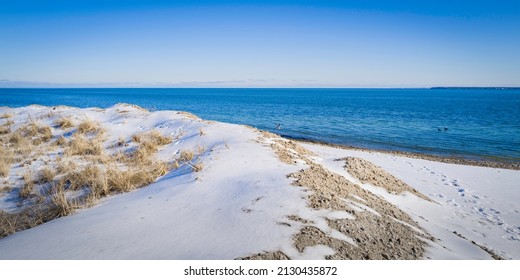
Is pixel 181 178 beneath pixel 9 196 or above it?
above

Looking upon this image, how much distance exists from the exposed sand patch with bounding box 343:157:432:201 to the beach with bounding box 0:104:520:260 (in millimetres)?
51

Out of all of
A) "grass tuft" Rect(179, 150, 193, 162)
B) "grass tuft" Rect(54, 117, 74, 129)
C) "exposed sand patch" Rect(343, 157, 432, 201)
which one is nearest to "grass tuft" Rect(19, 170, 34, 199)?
"grass tuft" Rect(179, 150, 193, 162)

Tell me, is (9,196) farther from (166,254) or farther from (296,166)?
(296,166)

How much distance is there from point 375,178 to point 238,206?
15.4 ft

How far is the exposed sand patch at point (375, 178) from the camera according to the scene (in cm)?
739

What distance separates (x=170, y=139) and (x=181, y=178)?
510 centimetres

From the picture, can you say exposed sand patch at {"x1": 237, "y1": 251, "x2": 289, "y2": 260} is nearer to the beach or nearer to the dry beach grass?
the beach

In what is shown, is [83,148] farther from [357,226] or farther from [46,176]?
[357,226]

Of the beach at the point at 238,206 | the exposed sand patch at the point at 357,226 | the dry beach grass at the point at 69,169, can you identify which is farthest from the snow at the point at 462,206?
the dry beach grass at the point at 69,169

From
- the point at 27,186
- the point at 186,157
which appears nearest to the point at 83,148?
the point at 27,186

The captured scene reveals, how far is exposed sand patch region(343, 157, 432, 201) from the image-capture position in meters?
7.39

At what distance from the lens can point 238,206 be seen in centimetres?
466

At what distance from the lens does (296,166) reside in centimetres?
681

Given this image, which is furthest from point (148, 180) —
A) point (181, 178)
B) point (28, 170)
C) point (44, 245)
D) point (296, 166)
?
point (28, 170)
